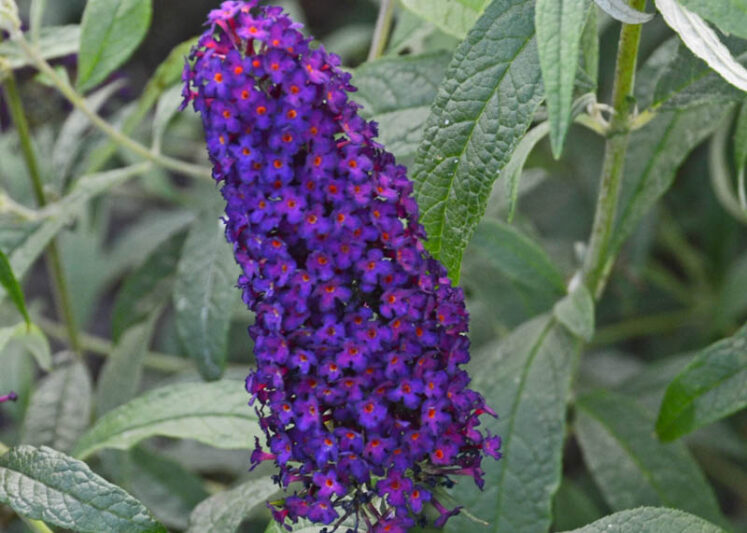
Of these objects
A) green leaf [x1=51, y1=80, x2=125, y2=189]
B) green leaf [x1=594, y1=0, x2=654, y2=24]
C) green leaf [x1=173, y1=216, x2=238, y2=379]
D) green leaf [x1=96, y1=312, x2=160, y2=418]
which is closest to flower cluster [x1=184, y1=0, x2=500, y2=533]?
green leaf [x1=594, y1=0, x2=654, y2=24]

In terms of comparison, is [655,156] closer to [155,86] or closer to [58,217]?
[155,86]

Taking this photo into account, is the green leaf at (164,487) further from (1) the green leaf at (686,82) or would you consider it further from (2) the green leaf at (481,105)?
(1) the green leaf at (686,82)

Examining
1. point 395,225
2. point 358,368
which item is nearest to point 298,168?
point 395,225

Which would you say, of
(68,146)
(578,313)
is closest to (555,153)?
(578,313)

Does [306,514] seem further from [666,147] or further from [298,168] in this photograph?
[666,147]

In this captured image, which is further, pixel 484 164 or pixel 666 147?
pixel 666 147

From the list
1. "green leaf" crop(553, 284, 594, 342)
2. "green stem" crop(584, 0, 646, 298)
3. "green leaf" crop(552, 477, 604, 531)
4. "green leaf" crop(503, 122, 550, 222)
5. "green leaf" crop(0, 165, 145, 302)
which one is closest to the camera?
"green leaf" crop(503, 122, 550, 222)

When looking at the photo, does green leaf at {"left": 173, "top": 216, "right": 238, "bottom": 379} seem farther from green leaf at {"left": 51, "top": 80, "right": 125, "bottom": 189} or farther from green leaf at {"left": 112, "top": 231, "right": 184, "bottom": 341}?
green leaf at {"left": 51, "top": 80, "right": 125, "bottom": 189}
